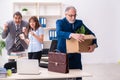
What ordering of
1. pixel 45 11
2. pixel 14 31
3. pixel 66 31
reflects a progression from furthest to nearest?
1. pixel 45 11
2. pixel 14 31
3. pixel 66 31

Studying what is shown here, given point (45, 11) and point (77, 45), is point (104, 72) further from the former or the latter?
point (77, 45)

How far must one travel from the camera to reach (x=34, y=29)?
4.13 meters

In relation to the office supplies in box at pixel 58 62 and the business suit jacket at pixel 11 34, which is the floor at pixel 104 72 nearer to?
the business suit jacket at pixel 11 34

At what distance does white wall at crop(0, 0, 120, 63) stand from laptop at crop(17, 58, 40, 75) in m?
4.79

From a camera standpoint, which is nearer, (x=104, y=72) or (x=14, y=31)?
(x=14, y=31)

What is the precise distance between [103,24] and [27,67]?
16.8ft

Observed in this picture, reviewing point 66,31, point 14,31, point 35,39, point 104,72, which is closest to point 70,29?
point 66,31

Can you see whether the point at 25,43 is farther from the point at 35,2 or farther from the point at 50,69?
the point at 35,2

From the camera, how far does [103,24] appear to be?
742 cm

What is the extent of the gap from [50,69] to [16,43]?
79.6 inches

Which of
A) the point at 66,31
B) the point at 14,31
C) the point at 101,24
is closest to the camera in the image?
the point at 66,31

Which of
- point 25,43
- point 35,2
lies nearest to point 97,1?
point 35,2

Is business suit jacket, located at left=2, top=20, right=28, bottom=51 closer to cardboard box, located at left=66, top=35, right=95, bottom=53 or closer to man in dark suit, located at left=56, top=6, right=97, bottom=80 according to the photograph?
man in dark suit, located at left=56, top=6, right=97, bottom=80

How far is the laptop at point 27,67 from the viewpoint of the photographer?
2.66 meters
